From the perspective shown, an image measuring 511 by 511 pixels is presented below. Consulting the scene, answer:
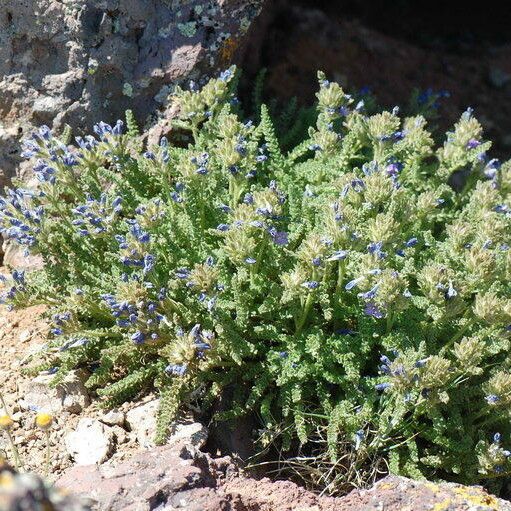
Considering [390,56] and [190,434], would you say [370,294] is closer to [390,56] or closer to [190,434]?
[190,434]

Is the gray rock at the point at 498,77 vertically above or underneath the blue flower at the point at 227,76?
underneath

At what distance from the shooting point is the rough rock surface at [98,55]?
478 centimetres

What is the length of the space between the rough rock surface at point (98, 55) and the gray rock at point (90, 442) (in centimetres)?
190

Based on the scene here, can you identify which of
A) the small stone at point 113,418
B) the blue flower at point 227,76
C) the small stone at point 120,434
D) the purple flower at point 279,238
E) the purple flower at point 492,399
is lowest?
the purple flower at point 492,399

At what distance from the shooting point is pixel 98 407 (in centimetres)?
394

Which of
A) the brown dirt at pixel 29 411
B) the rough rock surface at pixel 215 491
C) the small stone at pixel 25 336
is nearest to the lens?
the rough rock surface at pixel 215 491

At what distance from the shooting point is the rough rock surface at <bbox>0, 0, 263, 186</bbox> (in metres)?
4.78

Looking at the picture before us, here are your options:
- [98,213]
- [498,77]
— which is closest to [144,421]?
[98,213]

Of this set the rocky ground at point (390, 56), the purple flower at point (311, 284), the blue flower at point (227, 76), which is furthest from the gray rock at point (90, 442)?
the rocky ground at point (390, 56)

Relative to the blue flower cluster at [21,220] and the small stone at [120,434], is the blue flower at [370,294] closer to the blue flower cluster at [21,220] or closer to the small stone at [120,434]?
the small stone at [120,434]

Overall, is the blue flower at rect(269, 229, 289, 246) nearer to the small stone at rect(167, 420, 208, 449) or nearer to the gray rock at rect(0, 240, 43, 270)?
the small stone at rect(167, 420, 208, 449)

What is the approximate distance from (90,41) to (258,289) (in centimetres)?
194

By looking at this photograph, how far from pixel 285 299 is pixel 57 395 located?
49.0 inches

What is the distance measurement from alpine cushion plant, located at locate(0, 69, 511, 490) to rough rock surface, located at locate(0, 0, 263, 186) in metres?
0.51
